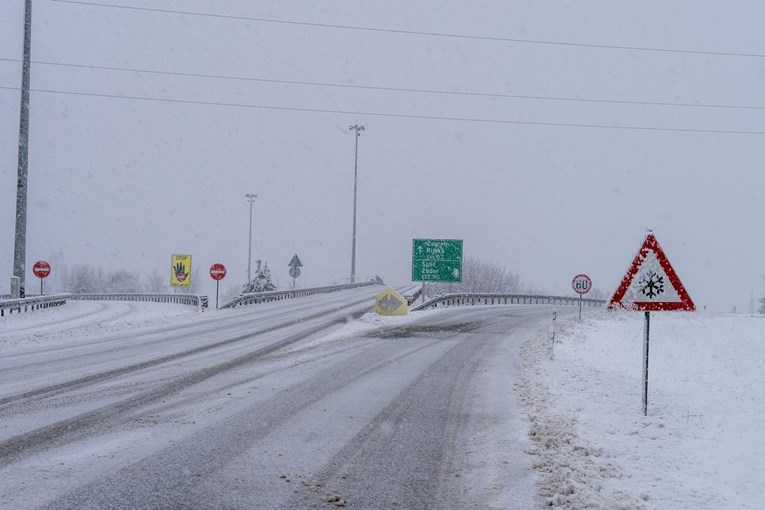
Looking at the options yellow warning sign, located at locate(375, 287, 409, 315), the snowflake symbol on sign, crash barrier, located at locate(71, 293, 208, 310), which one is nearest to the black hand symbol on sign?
crash barrier, located at locate(71, 293, 208, 310)

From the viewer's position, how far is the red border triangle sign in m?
7.82

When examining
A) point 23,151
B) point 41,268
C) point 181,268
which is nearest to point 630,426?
point 23,151

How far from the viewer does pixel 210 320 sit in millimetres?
22453

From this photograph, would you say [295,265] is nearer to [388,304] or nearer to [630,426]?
[388,304]

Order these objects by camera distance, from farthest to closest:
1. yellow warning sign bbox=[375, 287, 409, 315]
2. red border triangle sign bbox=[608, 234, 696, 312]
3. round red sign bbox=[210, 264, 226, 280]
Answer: round red sign bbox=[210, 264, 226, 280] < yellow warning sign bbox=[375, 287, 409, 315] < red border triangle sign bbox=[608, 234, 696, 312]

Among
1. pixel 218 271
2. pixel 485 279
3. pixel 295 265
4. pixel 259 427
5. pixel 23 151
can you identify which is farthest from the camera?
pixel 485 279

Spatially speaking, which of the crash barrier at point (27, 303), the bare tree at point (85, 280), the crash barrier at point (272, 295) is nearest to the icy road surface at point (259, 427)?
the crash barrier at point (27, 303)

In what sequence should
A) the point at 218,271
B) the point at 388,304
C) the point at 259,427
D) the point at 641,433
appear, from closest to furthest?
the point at 259,427 < the point at 641,433 < the point at 388,304 < the point at 218,271

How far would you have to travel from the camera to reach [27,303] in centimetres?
2686

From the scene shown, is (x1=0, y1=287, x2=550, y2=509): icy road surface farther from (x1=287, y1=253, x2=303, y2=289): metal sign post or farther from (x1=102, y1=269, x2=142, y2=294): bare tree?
(x1=102, y1=269, x2=142, y2=294): bare tree

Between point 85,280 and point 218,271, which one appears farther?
point 85,280

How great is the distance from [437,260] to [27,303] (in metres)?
18.9

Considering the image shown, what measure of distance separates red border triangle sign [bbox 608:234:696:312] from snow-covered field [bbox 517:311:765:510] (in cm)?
147

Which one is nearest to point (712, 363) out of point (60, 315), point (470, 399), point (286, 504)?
point (470, 399)
